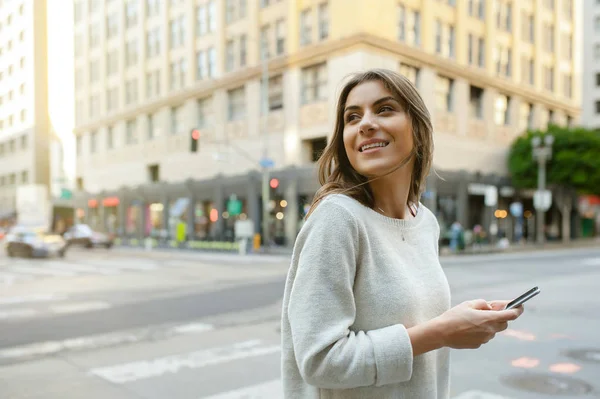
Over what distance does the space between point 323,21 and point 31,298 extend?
24.5 metres

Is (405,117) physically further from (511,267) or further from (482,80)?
(482,80)

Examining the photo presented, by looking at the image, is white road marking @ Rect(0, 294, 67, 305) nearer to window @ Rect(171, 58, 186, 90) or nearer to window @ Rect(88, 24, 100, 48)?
window @ Rect(171, 58, 186, 90)

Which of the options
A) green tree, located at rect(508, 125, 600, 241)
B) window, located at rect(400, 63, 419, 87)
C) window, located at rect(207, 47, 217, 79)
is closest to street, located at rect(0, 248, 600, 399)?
window, located at rect(400, 63, 419, 87)

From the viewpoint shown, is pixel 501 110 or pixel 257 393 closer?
pixel 257 393

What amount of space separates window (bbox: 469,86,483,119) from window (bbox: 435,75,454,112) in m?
2.81

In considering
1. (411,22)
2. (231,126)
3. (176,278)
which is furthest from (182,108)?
(176,278)

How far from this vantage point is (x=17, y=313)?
400 inches

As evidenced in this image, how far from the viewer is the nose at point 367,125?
1.59 meters

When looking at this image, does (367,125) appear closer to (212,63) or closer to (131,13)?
(212,63)

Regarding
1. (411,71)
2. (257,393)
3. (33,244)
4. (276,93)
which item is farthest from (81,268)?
(411,71)

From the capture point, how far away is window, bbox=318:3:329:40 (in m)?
31.0

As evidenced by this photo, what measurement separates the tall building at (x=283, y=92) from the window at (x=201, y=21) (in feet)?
0.30

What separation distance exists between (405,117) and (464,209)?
3375 centimetres

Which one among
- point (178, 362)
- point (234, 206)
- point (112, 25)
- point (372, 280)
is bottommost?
point (178, 362)
